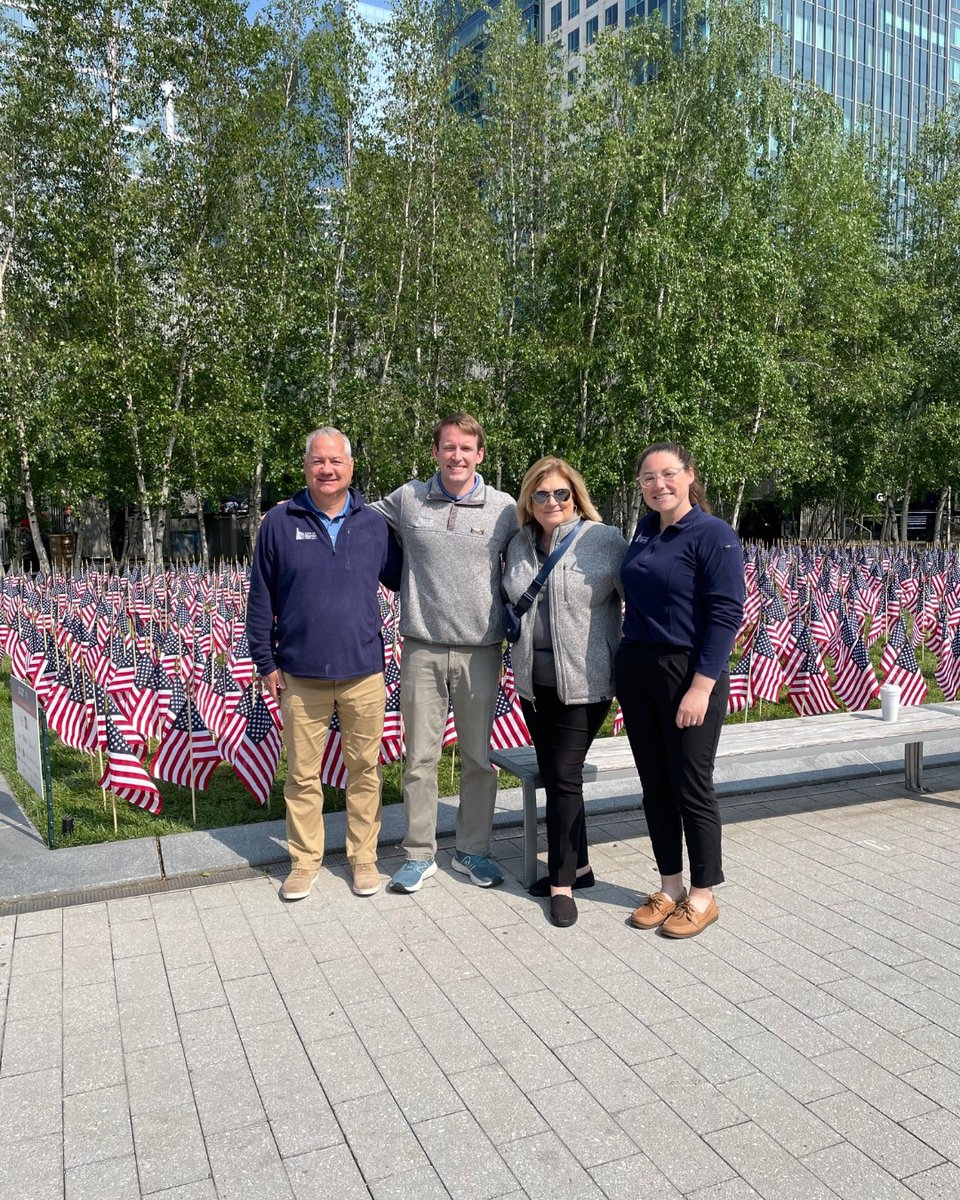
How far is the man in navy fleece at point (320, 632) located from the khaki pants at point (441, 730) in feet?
0.64

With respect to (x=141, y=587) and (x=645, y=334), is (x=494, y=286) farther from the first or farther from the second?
(x=141, y=587)

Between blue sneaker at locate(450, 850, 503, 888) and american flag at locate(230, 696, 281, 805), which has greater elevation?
american flag at locate(230, 696, 281, 805)

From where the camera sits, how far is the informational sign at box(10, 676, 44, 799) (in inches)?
216

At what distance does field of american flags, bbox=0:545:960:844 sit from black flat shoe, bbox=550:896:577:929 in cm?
213

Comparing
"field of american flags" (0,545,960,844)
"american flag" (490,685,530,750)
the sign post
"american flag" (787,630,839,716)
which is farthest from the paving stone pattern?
"american flag" (787,630,839,716)

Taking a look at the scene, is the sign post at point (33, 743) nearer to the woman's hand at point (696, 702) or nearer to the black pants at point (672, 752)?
the black pants at point (672, 752)

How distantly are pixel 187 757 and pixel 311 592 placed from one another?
200 centimetres

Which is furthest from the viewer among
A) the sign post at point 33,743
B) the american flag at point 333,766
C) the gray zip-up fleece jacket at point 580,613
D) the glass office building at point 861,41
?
the glass office building at point 861,41

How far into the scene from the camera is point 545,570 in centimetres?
441

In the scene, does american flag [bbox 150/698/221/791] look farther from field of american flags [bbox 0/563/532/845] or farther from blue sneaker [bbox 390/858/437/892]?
blue sneaker [bbox 390/858/437/892]

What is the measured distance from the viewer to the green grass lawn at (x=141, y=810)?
5887mm

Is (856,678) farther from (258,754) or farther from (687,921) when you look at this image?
(258,754)

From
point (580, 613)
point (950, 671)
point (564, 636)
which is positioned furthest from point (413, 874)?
point (950, 671)

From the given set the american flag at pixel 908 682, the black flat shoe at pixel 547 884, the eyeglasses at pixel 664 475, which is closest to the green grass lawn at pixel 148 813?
the black flat shoe at pixel 547 884
